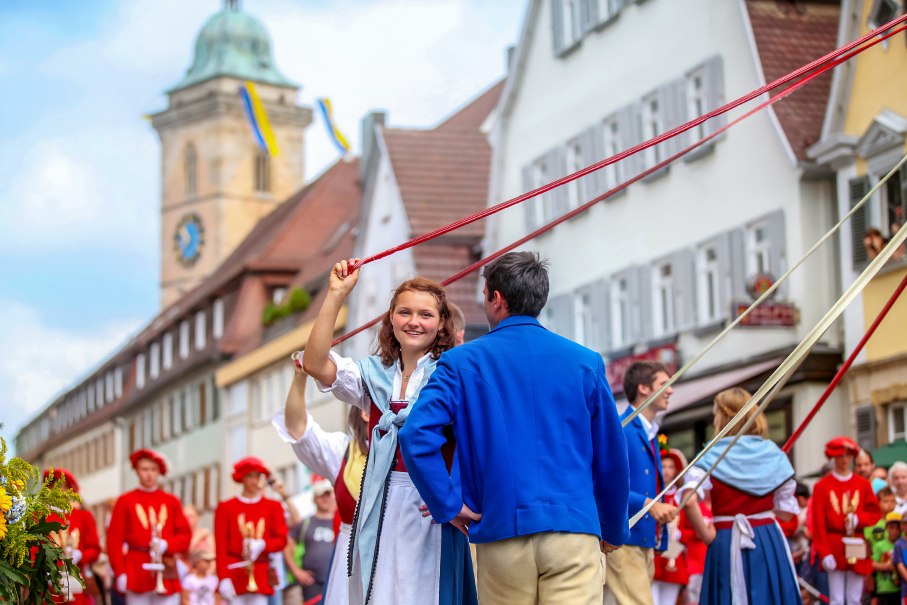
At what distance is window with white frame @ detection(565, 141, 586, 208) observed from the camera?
3609 centimetres

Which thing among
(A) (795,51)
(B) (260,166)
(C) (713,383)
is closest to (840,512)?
(C) (713,383)

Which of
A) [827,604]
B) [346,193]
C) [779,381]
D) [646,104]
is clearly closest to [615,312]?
[646,104]

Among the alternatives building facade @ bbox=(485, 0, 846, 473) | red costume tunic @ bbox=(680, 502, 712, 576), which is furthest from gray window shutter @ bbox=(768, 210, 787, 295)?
red costume tunic @ bbox=(680, 502, 712, 576)

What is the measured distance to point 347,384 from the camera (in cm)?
828

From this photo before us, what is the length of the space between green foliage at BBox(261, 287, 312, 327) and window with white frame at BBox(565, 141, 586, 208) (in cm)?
1927

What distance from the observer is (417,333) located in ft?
27.0

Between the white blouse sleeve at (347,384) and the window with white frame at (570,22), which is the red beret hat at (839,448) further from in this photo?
the window with white frame at (570,22)

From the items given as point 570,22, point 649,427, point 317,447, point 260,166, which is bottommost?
point 317,447

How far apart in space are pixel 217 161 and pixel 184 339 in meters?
36.9

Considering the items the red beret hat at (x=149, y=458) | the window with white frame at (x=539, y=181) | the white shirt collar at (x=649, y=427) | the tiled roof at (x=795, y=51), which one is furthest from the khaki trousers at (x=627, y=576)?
the window with white frame at (x=539, y=181)

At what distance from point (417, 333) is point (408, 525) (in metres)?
0.81

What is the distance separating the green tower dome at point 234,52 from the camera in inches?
4257

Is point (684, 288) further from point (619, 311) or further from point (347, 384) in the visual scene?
point (347, 384)

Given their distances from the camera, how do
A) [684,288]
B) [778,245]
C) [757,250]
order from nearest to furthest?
[778,245], [757,250], [684,288]
